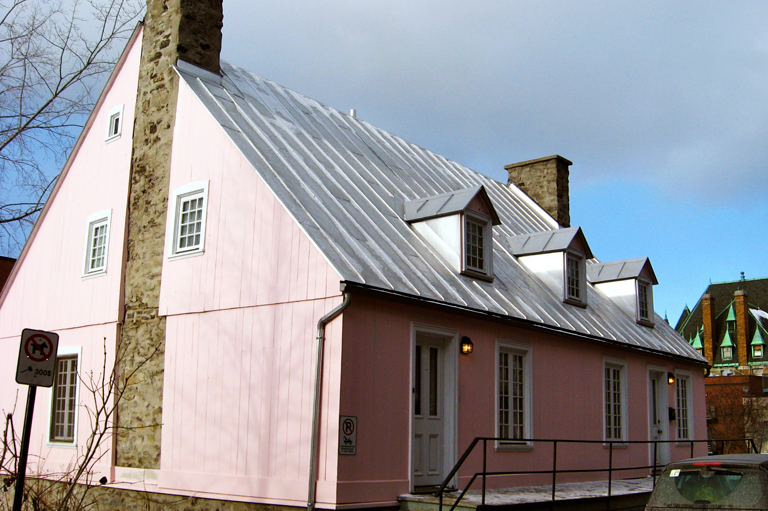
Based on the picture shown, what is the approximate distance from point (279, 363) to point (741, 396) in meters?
36.5

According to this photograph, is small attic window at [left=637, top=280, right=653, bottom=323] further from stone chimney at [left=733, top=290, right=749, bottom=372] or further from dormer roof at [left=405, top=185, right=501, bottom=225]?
stone chimney at [left=733, top=290, right=749, bottom=372]

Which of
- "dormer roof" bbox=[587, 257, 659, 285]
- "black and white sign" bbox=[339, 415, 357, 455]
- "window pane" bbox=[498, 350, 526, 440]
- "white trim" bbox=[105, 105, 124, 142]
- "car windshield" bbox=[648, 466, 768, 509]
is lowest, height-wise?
"car windshield" bbox=[648, 466, 768, 509]

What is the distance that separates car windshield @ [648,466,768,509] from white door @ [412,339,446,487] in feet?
12.4

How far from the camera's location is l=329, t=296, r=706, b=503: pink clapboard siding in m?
9.62

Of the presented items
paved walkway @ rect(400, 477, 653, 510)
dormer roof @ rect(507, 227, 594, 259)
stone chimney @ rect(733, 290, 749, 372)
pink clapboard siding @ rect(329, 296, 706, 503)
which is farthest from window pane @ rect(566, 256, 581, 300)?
stone chimney @ rect(733, 290, 749, 372)

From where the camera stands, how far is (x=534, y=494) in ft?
37.5

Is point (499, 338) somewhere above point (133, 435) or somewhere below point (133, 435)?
above

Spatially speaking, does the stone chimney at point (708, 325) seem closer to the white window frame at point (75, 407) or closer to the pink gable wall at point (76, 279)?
the pink gable wall at point (76, 279)

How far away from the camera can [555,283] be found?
1532 cm

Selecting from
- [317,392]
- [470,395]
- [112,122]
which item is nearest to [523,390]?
[470,395]

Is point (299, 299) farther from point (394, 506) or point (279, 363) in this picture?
point (394, 506)

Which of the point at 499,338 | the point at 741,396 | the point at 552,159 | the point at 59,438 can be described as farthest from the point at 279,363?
the point at 741,396

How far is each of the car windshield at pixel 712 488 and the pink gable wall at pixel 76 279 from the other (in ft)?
28.2

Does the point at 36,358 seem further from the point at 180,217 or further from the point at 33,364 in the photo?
the point at 180,217
